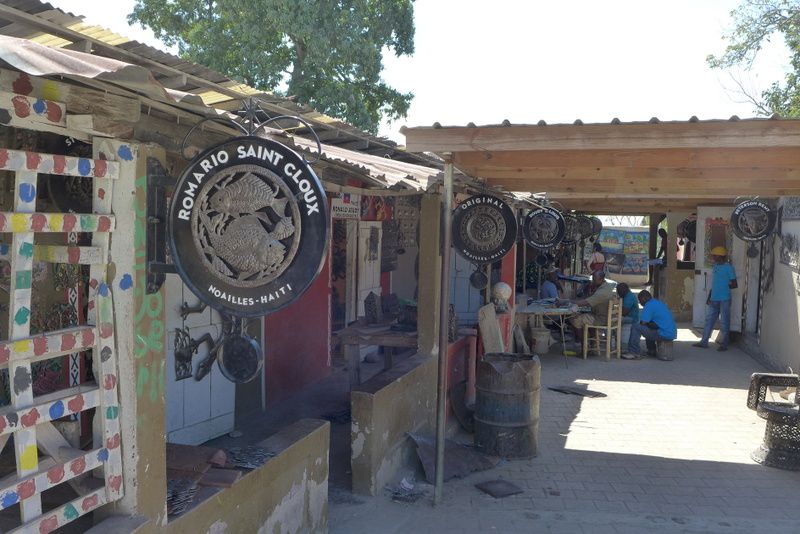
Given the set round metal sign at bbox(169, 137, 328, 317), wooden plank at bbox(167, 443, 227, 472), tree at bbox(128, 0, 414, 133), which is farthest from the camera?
tree at bbox(128, 0, 414, 133)

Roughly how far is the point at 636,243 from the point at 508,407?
29.7 m

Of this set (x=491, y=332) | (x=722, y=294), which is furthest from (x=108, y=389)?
(x=722, y=294)

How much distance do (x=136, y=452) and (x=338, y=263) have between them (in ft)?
24.4

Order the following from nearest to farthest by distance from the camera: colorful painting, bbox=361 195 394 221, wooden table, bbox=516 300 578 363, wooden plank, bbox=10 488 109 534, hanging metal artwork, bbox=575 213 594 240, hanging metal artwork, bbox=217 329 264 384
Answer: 1. wooden plank, bbox=10 488 109 534
2. hanging metal artwork, bbox=217 329 264 384
3. colorful painting, bbox=361 195 394 221
4. wooden table, bbox=516 300 578 363
5. hanging metal artwork, bbox=575 213 594 240

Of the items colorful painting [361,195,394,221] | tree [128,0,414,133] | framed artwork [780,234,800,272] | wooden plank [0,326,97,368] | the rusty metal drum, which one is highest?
tree [128,0,414,133]

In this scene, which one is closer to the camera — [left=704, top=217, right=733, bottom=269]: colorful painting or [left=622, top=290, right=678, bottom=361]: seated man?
[left=622, top=290, right=678, bottom=361]: seated man

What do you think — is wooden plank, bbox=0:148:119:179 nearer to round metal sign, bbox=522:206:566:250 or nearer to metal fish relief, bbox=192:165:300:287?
metal fish relief, bbox=192:165:300:287

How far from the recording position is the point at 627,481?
7.12 meters

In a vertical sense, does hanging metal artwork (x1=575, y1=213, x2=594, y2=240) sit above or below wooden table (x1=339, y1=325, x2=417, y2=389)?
above

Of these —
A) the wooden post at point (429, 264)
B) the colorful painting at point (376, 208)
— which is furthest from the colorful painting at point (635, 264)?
the wooden post at point (429, 264)

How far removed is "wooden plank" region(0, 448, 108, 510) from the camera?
2.63m

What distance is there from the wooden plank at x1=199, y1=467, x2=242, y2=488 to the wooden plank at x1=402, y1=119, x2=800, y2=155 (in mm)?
2975

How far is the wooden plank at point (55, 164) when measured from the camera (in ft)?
8.55

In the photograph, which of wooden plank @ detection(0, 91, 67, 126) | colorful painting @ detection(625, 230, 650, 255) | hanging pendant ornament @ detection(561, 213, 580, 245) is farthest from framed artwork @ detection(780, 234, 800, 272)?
colorful painting @ detection(625, 230, 650, 255)
